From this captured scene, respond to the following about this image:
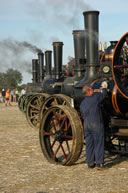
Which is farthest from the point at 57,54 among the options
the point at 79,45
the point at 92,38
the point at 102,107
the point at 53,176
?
the point at 53,176

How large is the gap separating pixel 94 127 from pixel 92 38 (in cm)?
284

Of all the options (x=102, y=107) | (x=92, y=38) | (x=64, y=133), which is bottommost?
(x=64, y=133)

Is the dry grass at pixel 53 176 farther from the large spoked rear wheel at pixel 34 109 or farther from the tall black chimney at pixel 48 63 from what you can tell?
the tall black chimney at pixel 48 63

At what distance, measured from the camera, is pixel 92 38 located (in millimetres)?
7402

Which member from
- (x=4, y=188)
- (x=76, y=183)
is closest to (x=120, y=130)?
(x=76, y=183)

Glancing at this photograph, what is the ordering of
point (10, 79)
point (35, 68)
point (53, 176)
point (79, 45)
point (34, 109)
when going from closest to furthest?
point (53, 176), point (79, 45), point (34, 109), point (35, 68), point (10, 79)

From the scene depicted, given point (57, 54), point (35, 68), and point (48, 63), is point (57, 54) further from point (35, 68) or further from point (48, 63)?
point (35, 68)

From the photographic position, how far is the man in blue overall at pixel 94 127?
507 cm

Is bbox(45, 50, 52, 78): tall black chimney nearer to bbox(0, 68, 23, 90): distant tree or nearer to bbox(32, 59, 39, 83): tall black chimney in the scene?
bbox(32, 59, 39, 83): tall black chimney

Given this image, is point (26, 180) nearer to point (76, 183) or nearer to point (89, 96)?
point (76, 183)

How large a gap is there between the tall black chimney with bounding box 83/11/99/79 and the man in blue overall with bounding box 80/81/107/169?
2.31m

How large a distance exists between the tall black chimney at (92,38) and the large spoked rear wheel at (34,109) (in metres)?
3.38

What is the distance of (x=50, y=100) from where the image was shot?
8492 mm

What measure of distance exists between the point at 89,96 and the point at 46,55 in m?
11.1
